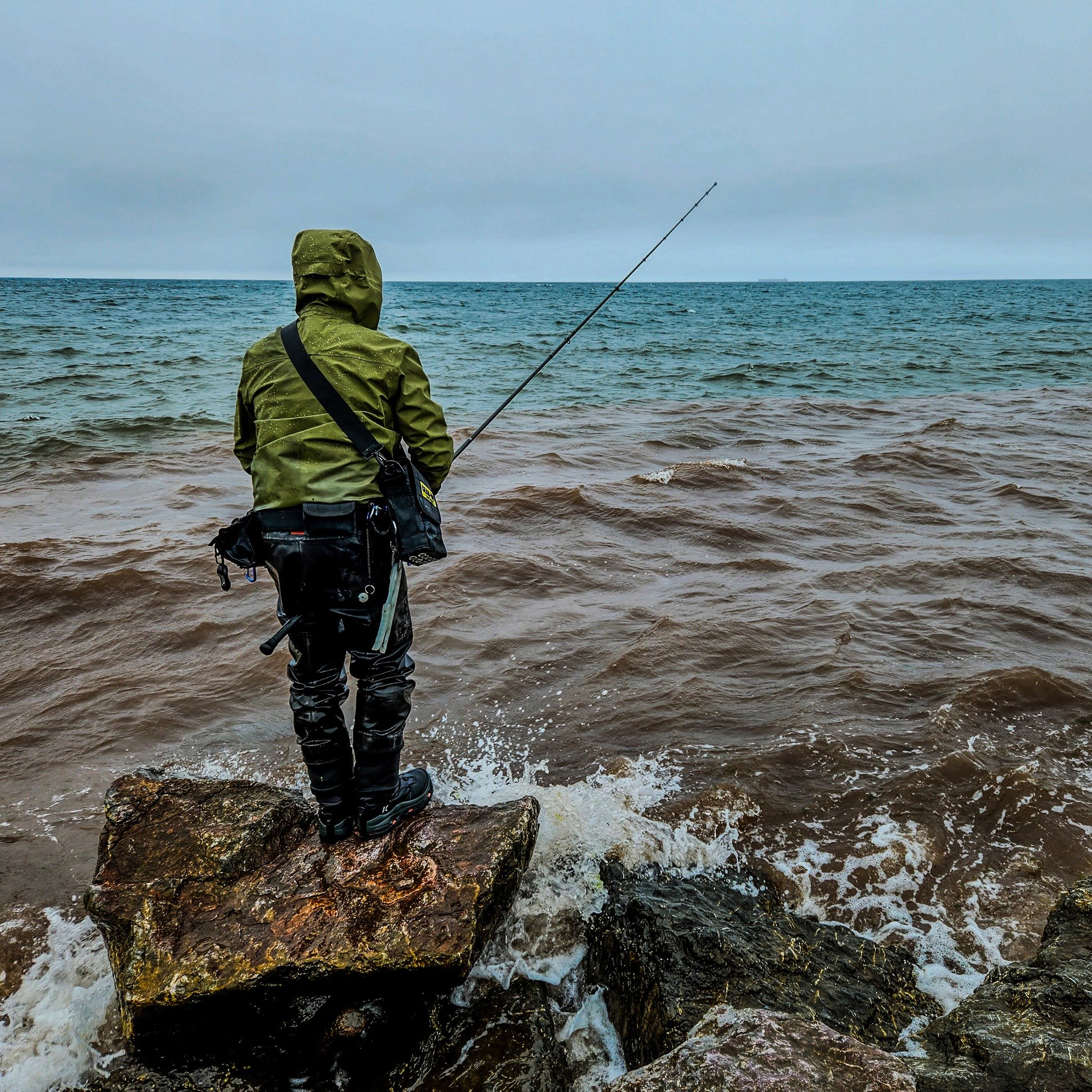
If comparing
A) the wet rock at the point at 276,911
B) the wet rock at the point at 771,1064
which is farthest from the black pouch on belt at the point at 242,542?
the wet rock at the point at 771,1064

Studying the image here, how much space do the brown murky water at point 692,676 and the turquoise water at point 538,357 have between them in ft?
18.3

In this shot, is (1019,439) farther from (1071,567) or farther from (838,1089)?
(838,1089)

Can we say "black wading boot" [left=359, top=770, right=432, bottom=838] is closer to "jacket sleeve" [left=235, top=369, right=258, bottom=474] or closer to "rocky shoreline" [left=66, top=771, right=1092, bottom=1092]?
"rocky shoreline" [left=66, top=771, right=1092, bottom=1092]

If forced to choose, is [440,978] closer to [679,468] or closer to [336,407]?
[336,407]

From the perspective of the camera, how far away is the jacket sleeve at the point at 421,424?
2.86 metres

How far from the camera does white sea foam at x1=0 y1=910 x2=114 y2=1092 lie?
256 cm

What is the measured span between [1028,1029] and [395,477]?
8.36ft

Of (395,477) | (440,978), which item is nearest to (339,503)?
(395,477)

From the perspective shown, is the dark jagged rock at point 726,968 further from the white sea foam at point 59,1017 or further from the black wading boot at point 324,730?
the white sea foam at point 59,1017

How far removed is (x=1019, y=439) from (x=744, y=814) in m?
10.8

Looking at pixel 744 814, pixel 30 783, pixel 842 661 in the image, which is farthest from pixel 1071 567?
pixel 30 783

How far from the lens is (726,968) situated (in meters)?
2.66

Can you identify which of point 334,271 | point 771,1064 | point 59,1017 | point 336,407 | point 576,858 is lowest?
point 59,1017

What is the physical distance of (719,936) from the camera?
9.12ft
